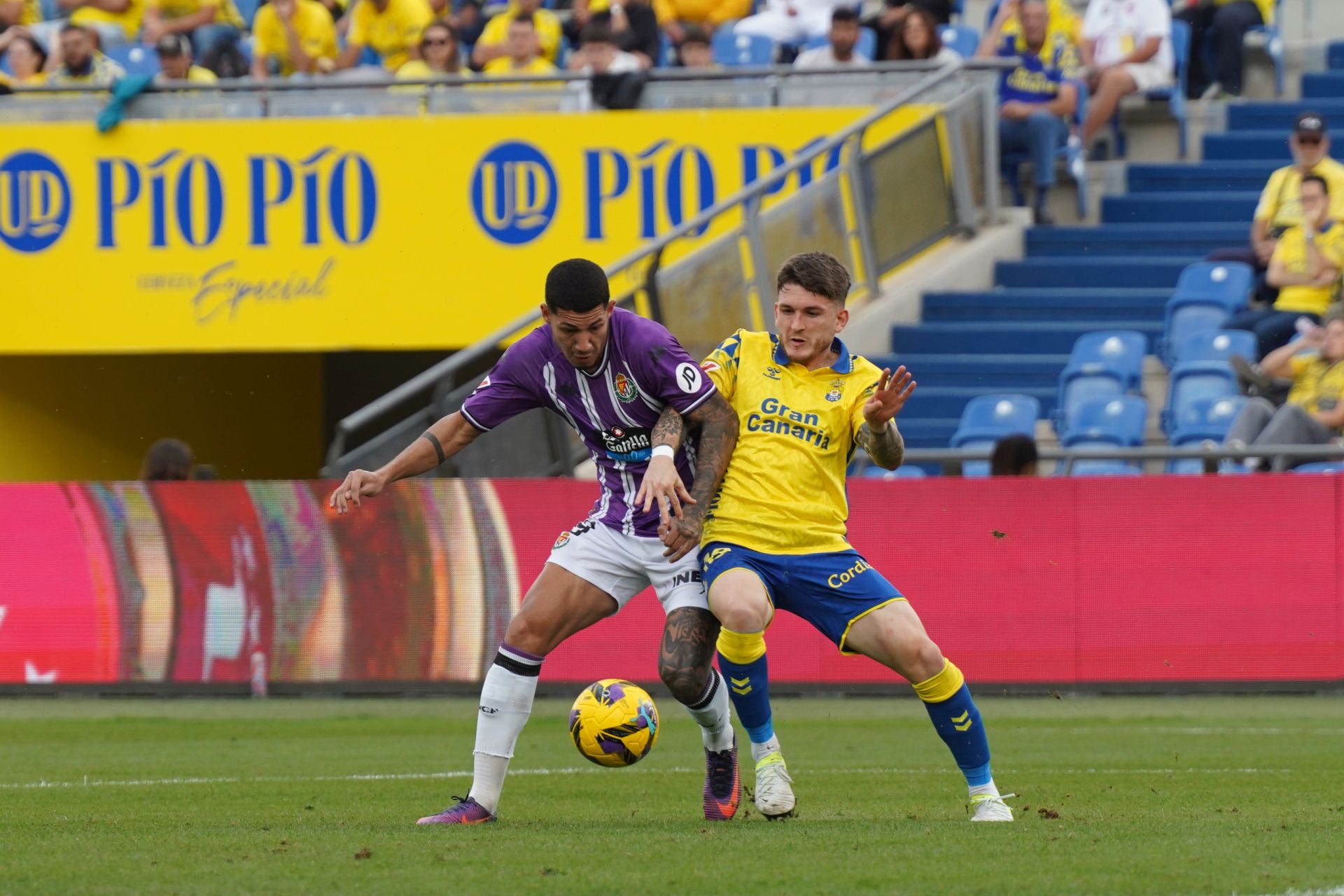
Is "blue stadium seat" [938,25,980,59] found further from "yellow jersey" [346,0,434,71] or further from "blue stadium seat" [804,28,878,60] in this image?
"yellow jersey" [346,0,434,71]

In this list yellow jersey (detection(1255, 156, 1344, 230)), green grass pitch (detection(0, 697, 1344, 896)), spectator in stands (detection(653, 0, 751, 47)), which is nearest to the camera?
green grass pitch (detection(0, 697, 1344, 896))

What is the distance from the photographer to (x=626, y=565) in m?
7.29

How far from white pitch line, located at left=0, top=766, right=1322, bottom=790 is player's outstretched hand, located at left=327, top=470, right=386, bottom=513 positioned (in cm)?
253

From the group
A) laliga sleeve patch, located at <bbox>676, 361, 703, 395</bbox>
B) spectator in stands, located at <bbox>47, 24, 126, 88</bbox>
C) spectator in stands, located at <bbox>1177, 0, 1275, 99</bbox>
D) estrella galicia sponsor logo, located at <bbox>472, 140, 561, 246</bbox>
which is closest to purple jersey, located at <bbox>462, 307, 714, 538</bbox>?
laliga sleeve patch, located at <bbox>676, 361, 703, 395</bbox>

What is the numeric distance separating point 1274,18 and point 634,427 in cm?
1424

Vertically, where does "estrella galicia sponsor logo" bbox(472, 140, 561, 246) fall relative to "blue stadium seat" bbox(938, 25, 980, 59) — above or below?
below

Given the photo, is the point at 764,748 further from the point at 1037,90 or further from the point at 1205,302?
the point at 1037,90

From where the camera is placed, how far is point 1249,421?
14273 millimetres

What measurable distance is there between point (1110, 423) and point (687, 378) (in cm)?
881

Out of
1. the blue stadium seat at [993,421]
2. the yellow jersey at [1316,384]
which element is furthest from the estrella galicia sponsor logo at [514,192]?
the yellow jersey at [1316,384]

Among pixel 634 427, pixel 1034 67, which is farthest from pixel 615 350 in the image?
pixel 1034 67

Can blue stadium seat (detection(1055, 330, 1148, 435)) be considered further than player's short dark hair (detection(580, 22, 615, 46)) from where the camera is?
No

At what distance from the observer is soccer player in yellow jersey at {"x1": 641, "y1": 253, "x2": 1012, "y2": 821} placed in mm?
7008

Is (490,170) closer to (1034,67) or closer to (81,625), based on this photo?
(1034,67)
